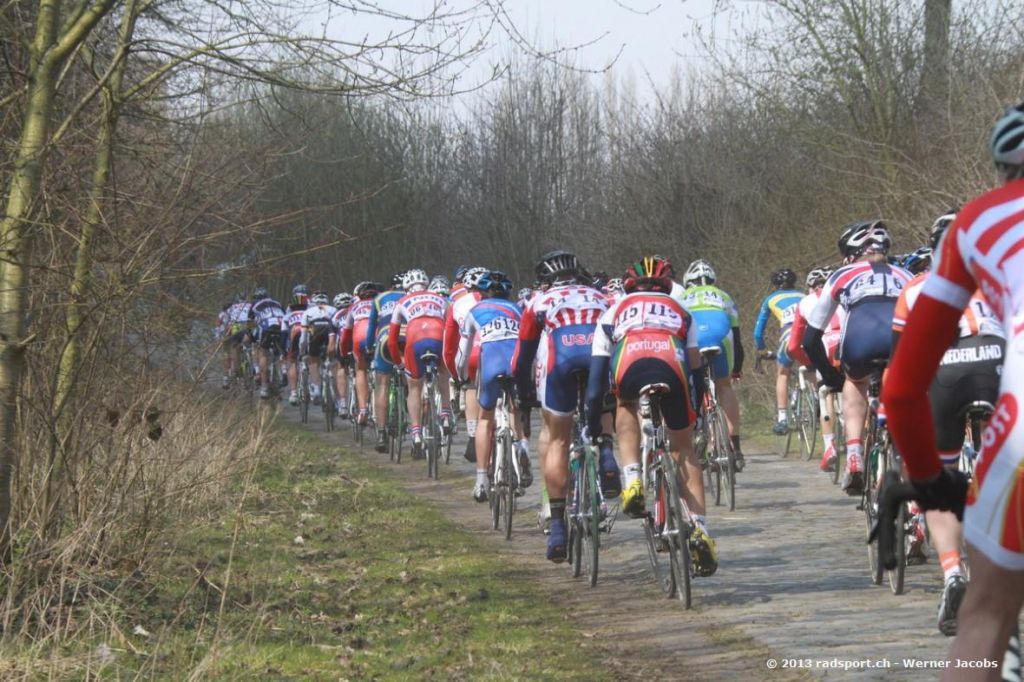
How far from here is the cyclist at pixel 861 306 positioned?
977cm

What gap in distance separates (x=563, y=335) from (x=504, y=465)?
2584 mm

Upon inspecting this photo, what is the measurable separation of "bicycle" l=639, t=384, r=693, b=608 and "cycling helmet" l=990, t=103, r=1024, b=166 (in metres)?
5.55

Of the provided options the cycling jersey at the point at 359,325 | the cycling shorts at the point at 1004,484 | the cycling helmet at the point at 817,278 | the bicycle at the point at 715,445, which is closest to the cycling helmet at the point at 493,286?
the bicycle at the point at 715,445

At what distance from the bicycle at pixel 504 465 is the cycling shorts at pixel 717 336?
2.07m

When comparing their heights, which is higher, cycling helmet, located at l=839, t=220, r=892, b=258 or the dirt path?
cycling helmet, located at l=839, t=220, r=892, b=258

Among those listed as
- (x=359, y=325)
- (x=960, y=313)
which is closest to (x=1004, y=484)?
(x=960, y=313)

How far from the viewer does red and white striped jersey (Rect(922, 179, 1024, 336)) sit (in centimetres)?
329

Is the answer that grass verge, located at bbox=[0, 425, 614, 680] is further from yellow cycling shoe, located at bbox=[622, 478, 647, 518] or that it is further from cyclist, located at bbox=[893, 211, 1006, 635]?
cyclist, located at bbox=[893, 211, 1006, 635]

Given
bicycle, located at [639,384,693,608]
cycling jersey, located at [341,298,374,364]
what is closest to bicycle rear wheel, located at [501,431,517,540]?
bicycle, located at [639,384,693,608]

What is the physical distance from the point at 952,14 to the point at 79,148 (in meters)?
16.2

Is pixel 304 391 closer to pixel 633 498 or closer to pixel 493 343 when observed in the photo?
pixel 493 343

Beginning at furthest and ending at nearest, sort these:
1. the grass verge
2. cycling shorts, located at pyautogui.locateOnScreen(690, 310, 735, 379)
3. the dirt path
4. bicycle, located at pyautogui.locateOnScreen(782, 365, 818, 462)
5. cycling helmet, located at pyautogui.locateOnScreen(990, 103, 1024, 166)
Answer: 1. bicycle, located at pyautogui.locateOnScreen(782, 365, 818, 462)
2. cycling shorts, located at pyautogui.locateOnScreen(690, 310, 735, 379)
3. the dirt path
4. the grass verge
5. cycling helmet, located at pyautogui.locateOnScreen(990, 103, 1024, 166)

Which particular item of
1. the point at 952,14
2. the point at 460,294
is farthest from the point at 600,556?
the point at 952,14

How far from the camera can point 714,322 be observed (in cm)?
1416
